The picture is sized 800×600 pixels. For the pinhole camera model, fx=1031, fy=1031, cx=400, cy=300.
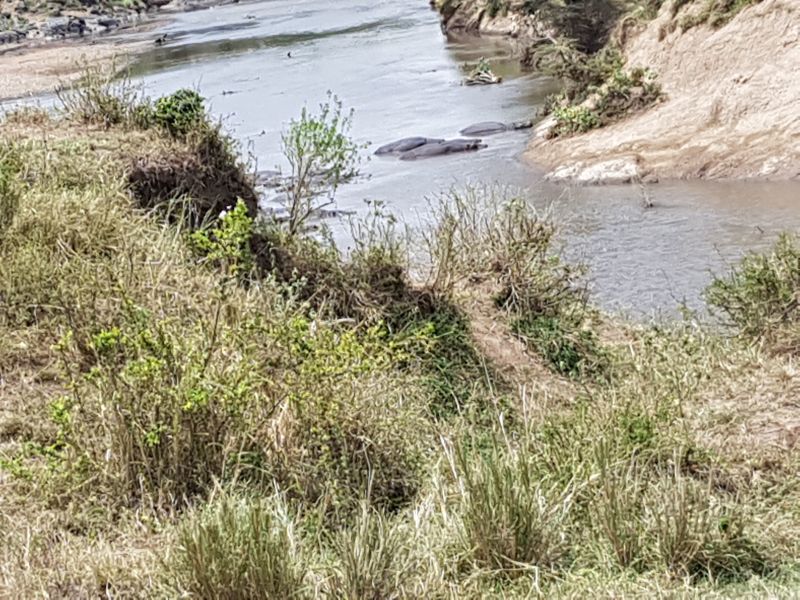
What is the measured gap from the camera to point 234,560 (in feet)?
15.2

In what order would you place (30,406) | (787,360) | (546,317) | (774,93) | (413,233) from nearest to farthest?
1. (30,406)
2. (787,360)
3. (546,317)
4. (413,233)
5. (774,93)

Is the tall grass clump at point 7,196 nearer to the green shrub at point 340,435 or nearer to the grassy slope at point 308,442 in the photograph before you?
the grassy slope at point 308,442

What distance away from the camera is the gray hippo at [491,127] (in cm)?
2878

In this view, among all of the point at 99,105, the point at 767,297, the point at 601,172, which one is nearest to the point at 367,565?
the point at 767,297

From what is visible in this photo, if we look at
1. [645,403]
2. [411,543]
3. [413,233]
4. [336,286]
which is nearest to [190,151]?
[336,286]

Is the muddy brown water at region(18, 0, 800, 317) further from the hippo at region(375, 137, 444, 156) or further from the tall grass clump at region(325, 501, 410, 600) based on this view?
the tall grass clump at region(325, 501, 410, 600)

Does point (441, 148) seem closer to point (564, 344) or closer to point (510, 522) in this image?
point (564, 344)

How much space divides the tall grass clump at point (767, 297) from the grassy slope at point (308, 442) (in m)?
0.04

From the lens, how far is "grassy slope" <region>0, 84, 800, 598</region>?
195 inches

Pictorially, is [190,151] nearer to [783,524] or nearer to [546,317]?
[546,317]

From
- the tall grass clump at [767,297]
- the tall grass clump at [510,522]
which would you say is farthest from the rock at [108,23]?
the tall grass clump at [510,522]

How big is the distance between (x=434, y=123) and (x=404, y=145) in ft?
13.6

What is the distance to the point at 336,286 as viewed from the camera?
10.8 metres

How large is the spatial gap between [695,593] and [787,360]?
16.5 feet
